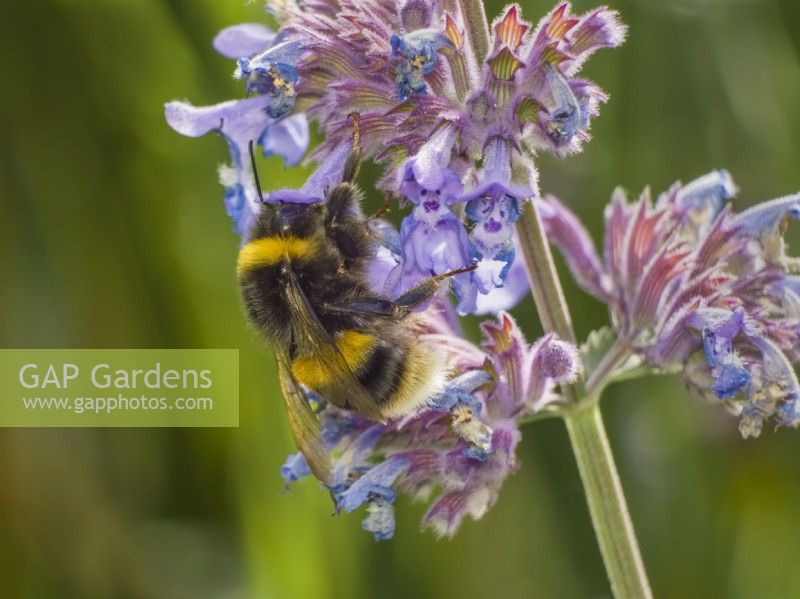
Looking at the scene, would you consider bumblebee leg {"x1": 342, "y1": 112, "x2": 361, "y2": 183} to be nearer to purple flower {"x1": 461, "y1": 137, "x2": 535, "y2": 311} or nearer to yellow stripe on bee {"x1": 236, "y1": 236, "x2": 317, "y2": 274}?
yellow stripe on bee {"x1": 236, "y1": 236, "x2": 317, "y2": 274}

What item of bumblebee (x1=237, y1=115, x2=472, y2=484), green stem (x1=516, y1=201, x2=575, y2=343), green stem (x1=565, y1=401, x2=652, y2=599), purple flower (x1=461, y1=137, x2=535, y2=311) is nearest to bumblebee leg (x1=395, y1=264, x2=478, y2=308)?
bumblebee (x1=237, y1=115, x2=472, y2=484)

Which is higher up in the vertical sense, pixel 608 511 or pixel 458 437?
pixel 458 437

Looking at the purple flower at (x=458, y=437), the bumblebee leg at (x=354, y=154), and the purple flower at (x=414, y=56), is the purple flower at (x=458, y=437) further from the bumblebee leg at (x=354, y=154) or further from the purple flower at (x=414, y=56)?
the purple flower at (x=414, y=56)

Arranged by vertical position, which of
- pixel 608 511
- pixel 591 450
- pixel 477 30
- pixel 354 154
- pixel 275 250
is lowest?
pixel 608 511

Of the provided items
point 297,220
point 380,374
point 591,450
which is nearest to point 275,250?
point 297,220

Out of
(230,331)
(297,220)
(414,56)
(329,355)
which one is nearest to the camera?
(414,56)

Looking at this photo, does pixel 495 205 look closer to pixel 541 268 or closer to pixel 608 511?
pixel 541 268

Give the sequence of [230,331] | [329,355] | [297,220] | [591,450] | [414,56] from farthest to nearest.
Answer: [230,331] → [591,450] → [297,220] → [329,355] → [414,56]
